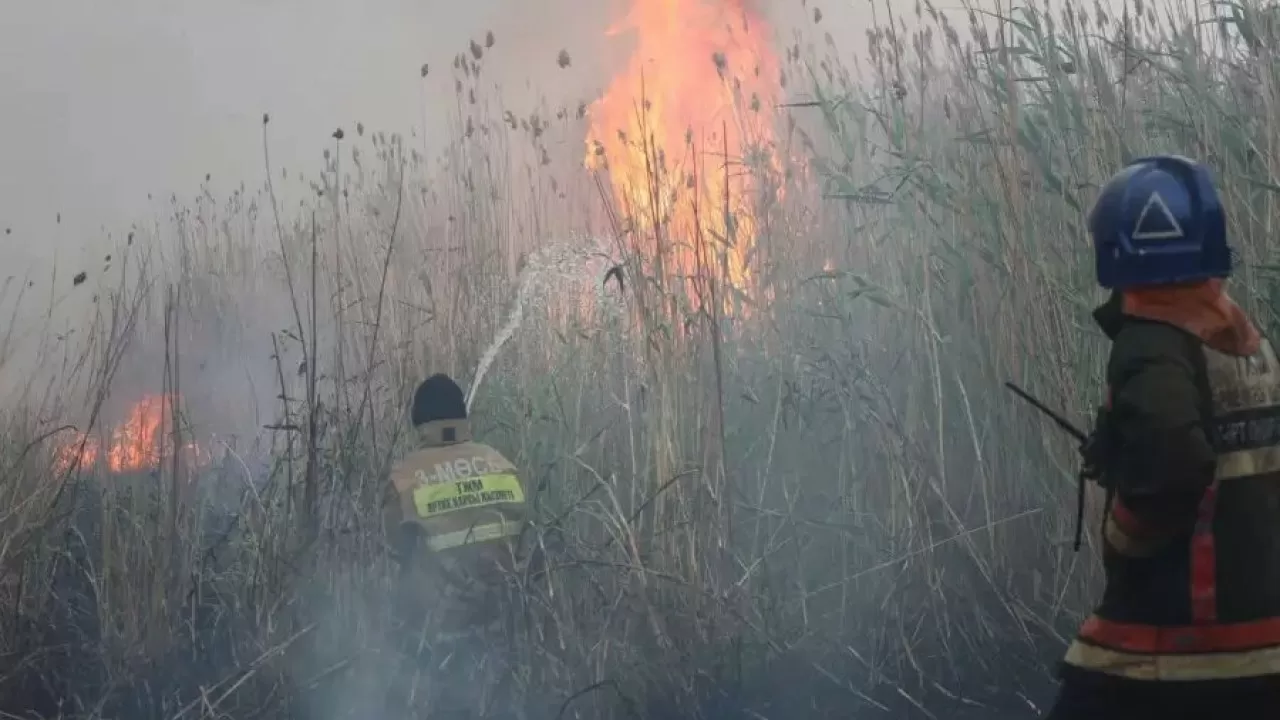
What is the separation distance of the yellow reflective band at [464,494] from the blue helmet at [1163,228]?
1.95 metres

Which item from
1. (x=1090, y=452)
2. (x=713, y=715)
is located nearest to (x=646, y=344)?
(x=713, y=715)

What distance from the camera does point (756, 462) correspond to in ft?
11.9

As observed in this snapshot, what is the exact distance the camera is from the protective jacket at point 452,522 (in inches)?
125

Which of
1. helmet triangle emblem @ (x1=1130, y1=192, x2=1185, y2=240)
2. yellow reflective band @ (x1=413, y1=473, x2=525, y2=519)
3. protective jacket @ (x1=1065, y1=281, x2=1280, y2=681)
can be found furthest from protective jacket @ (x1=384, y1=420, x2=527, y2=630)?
helmet triangle emblem @ (x1=1130, y1=192, x2=1185, y2=240)

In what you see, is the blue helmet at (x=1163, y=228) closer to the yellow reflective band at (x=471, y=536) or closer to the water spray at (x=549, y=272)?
the yellow reflective band at (x=471, y=536)

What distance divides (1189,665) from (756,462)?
6.77 feet

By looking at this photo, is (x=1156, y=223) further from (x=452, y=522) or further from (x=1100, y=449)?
(x=452, y=522)

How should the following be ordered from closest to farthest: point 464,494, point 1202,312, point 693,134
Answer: point 1202,312 → point 464,494 → point 693,134

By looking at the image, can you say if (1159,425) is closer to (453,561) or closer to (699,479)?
(699,479)

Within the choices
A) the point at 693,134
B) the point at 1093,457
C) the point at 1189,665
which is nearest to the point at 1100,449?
the point at 1093,457

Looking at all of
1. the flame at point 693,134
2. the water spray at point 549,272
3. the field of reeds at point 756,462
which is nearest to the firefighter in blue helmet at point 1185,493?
the field of reeds at point 756,462

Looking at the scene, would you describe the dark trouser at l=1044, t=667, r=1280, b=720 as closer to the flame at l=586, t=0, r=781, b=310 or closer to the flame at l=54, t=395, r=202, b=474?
the flame at l=586, t=0, r=781, b=310

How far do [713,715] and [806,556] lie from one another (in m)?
0.64

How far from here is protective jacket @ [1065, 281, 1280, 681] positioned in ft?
5.18
